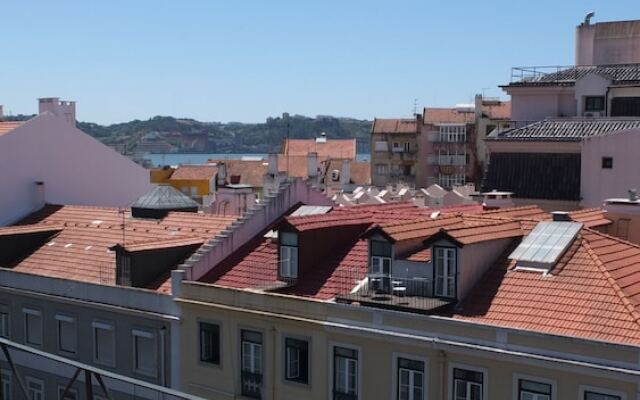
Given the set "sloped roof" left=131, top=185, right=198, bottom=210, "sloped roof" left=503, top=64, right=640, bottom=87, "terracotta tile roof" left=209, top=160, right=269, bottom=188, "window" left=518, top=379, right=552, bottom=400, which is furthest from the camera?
"terracotta tile roof" left=209, top=160, right=269, bottom=188

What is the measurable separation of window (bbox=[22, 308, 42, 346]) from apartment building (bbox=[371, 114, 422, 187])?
7748cm

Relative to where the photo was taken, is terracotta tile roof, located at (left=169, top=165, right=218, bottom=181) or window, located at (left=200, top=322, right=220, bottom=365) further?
terracotta tile roof, located at (left=169, top=165, right=218, bottom=181)

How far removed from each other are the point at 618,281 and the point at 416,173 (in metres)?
86.4

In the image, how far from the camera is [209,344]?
29.4m

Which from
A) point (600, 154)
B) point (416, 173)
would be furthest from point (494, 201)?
point (416, 173)

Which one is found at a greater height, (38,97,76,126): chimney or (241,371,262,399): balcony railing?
(38,97,76,126): chimney

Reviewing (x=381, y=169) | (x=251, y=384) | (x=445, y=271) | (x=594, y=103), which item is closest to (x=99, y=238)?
(x=251, y=384)

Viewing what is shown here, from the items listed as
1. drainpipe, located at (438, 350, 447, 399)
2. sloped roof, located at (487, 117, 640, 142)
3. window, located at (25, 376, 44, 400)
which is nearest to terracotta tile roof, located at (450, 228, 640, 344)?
drainpipe, located at (438, 350, 447, 399)

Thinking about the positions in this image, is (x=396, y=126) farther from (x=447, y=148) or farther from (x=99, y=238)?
(x=99, y=238)

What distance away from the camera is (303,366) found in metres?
27.2

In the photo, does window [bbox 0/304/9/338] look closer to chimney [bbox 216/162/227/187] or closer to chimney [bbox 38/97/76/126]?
chimney [bbox 38/97/76/126]

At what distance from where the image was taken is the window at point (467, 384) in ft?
76.8

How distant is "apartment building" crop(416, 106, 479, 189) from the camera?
106125 mm

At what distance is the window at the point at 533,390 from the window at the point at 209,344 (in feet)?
33.9
